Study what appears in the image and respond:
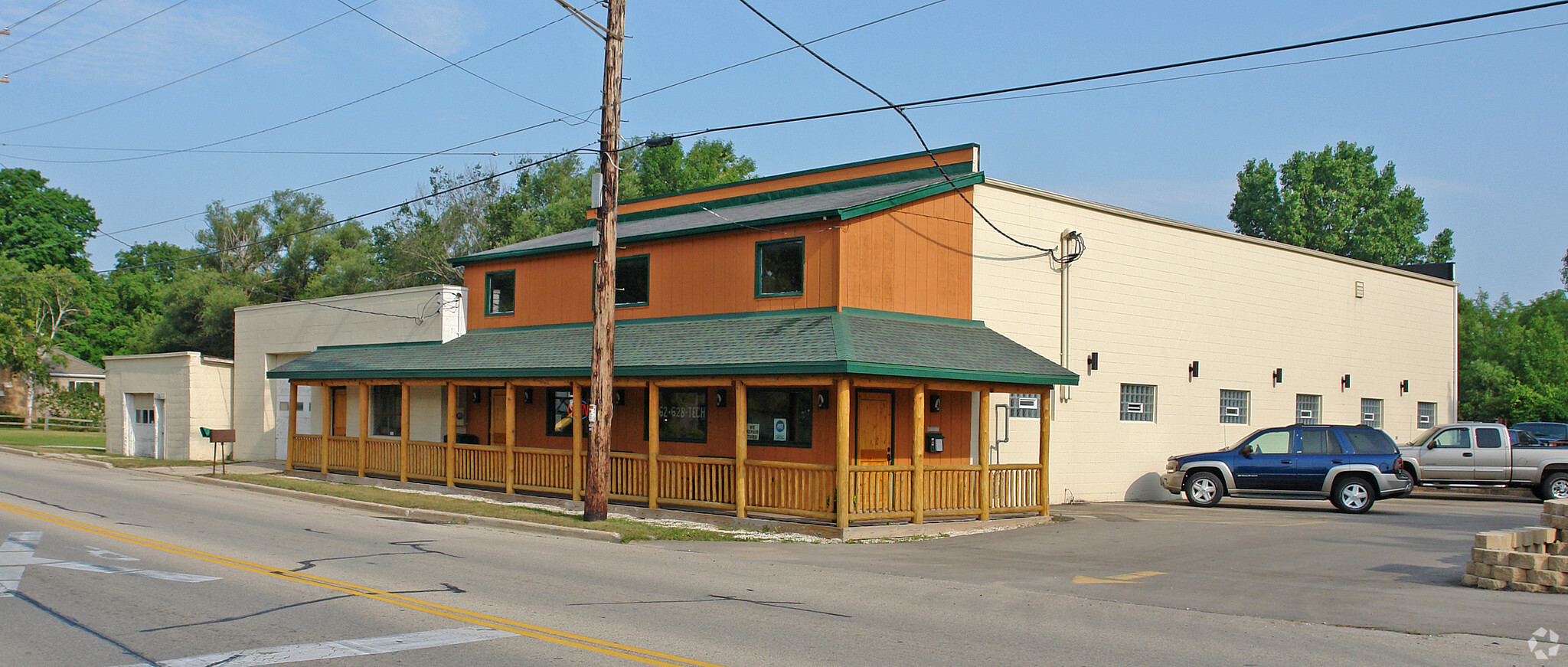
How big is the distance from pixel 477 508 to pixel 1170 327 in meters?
15.7

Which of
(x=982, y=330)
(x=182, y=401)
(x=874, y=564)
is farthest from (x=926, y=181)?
(x=182, y=401)

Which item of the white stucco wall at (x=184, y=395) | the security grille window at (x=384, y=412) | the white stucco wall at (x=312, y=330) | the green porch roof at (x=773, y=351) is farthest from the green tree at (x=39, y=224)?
the green porch roof at (x=773, y=351)

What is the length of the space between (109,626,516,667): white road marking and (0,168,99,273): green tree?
8464 cm

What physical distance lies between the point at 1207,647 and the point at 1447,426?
19.7 metres

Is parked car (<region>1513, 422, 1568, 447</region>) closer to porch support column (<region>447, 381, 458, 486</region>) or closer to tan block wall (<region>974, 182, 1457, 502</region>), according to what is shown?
tan block wall (<region>974, 182, 1457, 502</region>)

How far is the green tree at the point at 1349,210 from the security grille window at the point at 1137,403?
3897cm

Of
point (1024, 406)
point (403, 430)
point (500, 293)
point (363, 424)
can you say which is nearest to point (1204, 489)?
point (1024, 406)

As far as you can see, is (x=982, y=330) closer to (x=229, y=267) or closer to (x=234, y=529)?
(x=234, y=529)

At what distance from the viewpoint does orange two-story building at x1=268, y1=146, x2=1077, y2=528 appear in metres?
17.0

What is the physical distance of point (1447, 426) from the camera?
79.0ft

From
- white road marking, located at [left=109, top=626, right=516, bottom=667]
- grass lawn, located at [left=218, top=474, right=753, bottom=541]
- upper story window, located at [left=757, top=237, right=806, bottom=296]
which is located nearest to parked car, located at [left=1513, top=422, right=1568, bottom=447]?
upper story window, located at [left=757, top=237, right=806, bottom=296]

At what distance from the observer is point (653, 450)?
18.7 m

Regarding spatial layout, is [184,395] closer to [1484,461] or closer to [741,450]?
[741,450]

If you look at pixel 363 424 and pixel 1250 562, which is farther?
pixel 363 424
